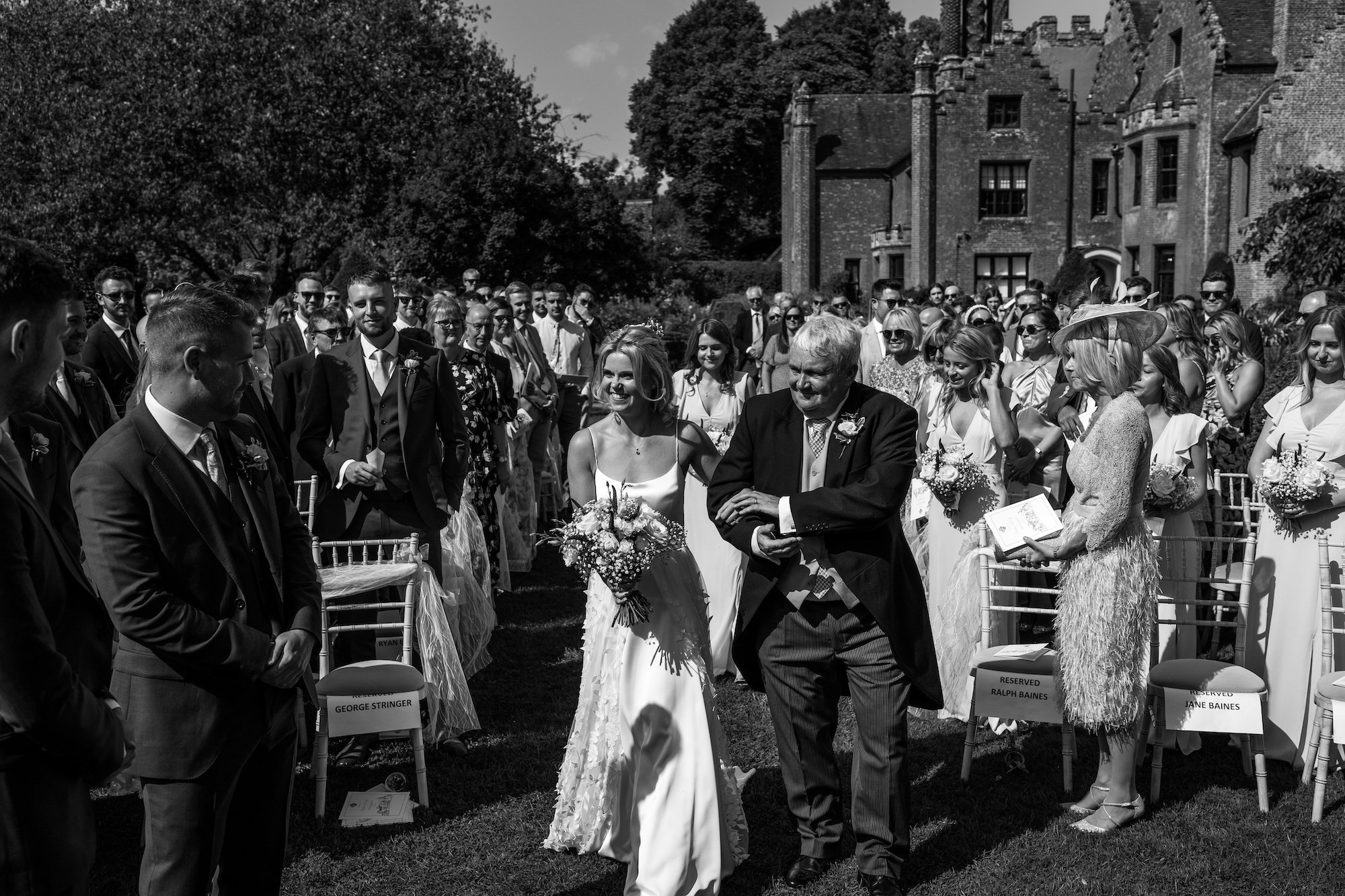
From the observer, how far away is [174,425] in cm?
325

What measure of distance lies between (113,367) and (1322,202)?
16.2 m

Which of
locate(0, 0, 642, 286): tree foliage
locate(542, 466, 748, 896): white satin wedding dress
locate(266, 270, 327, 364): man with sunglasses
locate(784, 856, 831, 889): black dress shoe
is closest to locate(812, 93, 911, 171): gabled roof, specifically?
locate(0, 0, 642, 286): tree foliage

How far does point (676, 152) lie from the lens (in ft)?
206

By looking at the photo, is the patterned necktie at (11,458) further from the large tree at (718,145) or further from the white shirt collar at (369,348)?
the large tree at (718,145)

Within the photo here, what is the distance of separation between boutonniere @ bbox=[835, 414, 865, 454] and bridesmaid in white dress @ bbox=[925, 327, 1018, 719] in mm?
2545

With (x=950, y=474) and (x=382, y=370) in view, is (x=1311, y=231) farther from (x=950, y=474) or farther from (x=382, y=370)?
(x=382, y=370)

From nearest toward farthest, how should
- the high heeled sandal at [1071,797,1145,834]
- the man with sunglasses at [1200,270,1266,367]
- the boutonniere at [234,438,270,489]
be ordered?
the boutonniere at [234,438,270,489] → the high heeled sandal at [1071,797,1145,834] → the man with sunglasses at [1200,270,1266,367]

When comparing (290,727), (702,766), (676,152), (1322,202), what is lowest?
(702,766)

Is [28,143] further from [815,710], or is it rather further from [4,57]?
[815,710]

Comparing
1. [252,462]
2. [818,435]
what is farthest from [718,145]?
[252,462]

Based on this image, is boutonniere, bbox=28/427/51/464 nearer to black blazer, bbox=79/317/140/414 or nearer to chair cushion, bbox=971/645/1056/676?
black blazer, bbox=79/317/140/414

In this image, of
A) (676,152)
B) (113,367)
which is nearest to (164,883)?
(113,367)

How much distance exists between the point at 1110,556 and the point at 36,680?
438 cm

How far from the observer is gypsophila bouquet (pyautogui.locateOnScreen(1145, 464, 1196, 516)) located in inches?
249
